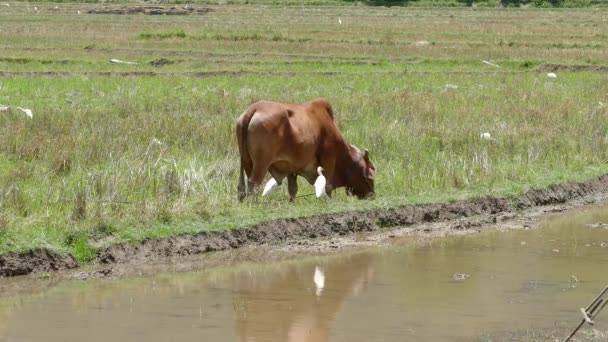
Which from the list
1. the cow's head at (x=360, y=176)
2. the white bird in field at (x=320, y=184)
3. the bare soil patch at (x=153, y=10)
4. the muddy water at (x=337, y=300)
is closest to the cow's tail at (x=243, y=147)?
the white bird in field at (x=320, y=184)

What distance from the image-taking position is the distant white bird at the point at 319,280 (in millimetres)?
8812

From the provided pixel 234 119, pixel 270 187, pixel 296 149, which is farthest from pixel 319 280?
pixel 234 119

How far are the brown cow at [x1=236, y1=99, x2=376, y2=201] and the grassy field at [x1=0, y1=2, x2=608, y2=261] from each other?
11.3 inches

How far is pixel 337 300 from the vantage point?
8453 millimetres

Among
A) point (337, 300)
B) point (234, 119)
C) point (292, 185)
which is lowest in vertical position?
point (234, 119)

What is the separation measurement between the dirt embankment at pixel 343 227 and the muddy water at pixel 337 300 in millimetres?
453

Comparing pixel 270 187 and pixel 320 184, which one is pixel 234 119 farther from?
pixel 270 187

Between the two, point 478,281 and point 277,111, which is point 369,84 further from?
point 478,281

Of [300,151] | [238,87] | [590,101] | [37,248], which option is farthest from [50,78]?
[37,248]

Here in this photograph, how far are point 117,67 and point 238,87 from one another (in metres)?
6.33

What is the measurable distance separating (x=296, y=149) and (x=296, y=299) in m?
3.17

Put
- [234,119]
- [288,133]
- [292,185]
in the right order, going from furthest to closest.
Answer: [234,119], [292,185], [288,133]

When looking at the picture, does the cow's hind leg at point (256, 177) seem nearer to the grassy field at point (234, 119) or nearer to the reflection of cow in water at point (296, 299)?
the grassy field at point (234, 119)

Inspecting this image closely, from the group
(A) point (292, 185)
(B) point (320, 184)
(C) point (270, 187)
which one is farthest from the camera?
(A) point (292, 185)
